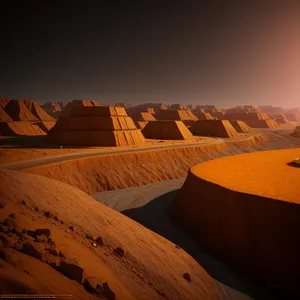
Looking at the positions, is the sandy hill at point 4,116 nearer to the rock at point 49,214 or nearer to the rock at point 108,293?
the rock at point 49,214

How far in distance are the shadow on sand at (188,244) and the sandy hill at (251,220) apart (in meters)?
0.42

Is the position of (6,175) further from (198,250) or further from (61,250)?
(198,250)

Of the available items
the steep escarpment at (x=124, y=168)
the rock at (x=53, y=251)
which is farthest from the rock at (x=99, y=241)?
the steep escarpment at (x=124, y=168)

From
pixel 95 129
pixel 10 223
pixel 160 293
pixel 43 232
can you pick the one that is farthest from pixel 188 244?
pixel 95 129

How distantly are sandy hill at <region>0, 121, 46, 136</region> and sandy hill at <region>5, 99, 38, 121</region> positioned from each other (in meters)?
9.56

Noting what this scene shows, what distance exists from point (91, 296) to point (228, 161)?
18.9 meters

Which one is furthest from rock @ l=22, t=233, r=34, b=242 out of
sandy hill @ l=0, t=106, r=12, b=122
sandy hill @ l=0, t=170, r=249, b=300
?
sandy hill @ l=0, t=106, r=12, b=122

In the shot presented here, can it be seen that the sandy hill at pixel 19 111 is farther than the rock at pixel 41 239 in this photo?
Yes

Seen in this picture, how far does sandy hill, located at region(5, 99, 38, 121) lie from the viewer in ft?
201

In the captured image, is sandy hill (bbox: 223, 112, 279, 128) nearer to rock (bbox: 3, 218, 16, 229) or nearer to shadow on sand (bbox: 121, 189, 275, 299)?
shadow on sand (bbox: 121, 189, 275, 299)

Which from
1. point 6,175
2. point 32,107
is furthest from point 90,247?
point 32,107

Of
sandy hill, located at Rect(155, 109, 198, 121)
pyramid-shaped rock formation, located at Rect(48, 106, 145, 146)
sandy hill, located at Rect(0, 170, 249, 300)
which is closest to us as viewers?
sandy hill, located at Rect(0, 170, 249, 300)

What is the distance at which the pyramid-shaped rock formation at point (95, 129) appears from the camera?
117 ft

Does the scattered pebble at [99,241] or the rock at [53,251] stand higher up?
the rock at [53,251]
